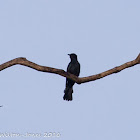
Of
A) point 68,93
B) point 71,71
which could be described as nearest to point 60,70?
point 68,93

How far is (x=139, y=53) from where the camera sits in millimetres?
7387

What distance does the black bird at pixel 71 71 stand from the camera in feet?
35.7

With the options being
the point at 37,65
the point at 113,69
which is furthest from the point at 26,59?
the point at 113,69

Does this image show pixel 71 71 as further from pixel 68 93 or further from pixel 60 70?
pixel 60 70

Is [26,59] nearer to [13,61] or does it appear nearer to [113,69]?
[13,61]

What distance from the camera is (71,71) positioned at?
11.2 metres

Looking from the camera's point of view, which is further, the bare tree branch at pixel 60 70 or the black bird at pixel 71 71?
the black bird at pixel 71 71

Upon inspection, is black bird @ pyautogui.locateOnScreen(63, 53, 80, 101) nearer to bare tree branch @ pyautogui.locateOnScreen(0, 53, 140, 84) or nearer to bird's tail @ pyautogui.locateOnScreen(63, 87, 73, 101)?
bird's tail @ pyautogui.locateOnScreen(63, 87, 73, 101)

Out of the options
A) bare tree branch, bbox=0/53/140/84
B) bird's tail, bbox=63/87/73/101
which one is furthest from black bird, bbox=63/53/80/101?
bare tree branch, bbox=0/53/140/84

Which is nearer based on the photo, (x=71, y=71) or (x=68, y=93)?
(x=68, y=93)

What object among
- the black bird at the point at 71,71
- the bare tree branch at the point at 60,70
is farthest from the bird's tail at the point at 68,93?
the bare tree branch at the point at 60,70

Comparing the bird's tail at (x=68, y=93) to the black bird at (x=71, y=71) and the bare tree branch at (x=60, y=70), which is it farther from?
the bare tree branch at (x=60, y=70)

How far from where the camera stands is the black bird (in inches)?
429

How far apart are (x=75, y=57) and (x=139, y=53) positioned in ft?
14.0
